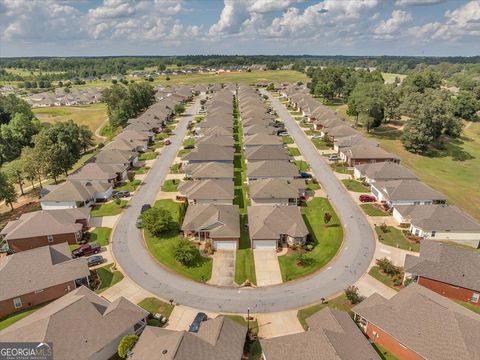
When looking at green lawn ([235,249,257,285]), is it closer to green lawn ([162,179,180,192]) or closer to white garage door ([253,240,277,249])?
white garage door ([253,240,277,249])

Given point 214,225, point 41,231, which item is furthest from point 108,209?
point 214,225

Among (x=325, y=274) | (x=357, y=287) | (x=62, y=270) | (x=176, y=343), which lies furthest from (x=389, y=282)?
(x=62, y=270)

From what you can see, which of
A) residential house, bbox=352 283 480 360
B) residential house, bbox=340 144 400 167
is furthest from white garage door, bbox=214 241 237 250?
residential house, bbox=340 144 400 167

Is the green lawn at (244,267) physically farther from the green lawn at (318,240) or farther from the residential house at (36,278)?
the residential house at (36,278)

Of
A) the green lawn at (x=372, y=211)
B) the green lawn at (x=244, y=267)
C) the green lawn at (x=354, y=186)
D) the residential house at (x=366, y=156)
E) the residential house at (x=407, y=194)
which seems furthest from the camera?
the residential house at (x=366, y=156)

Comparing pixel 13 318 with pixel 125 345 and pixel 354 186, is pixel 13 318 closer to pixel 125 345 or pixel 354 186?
pixel 125 345

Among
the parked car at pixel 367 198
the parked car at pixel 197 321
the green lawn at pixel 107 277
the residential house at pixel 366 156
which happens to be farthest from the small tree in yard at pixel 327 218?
the green lawn at pixel 107 277

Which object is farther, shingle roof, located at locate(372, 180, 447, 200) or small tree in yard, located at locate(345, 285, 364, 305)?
shingle roof, located at locate(372, 180, 447, 200)
